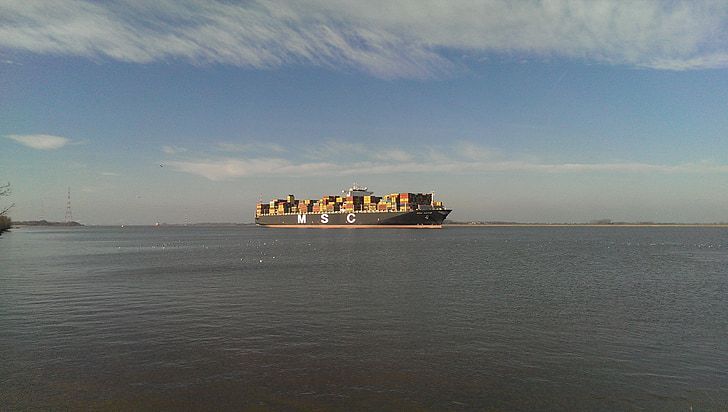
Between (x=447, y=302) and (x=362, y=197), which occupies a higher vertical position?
(x=362, y=197)

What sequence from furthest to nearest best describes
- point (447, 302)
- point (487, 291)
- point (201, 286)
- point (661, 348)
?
point (201, 286) → point (487, 291) → point (447, 302) → point (661, 348)

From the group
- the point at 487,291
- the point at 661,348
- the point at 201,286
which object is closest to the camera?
the point at 661,348

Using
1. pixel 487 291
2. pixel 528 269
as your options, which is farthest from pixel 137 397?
pixel 528 269

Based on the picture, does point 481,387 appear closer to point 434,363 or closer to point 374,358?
point 434,363

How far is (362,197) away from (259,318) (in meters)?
178

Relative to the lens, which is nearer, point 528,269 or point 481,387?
point 481,387

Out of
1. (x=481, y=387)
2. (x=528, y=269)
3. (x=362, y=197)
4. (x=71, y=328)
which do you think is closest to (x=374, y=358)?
(x=481, y=387)

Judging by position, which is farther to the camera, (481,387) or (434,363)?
(434,363)

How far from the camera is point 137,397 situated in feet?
36.2

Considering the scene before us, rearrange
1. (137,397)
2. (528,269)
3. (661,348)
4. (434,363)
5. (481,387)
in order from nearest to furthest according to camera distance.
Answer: (137,397) → (481,387) → (434,363) → (661,348) → (528,269)

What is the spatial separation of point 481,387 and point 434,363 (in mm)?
2182

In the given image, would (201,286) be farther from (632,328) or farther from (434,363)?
(632,328)

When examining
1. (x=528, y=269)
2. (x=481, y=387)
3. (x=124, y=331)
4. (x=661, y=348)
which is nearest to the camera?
(x=481, y=387)

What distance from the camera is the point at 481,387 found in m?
11.8
